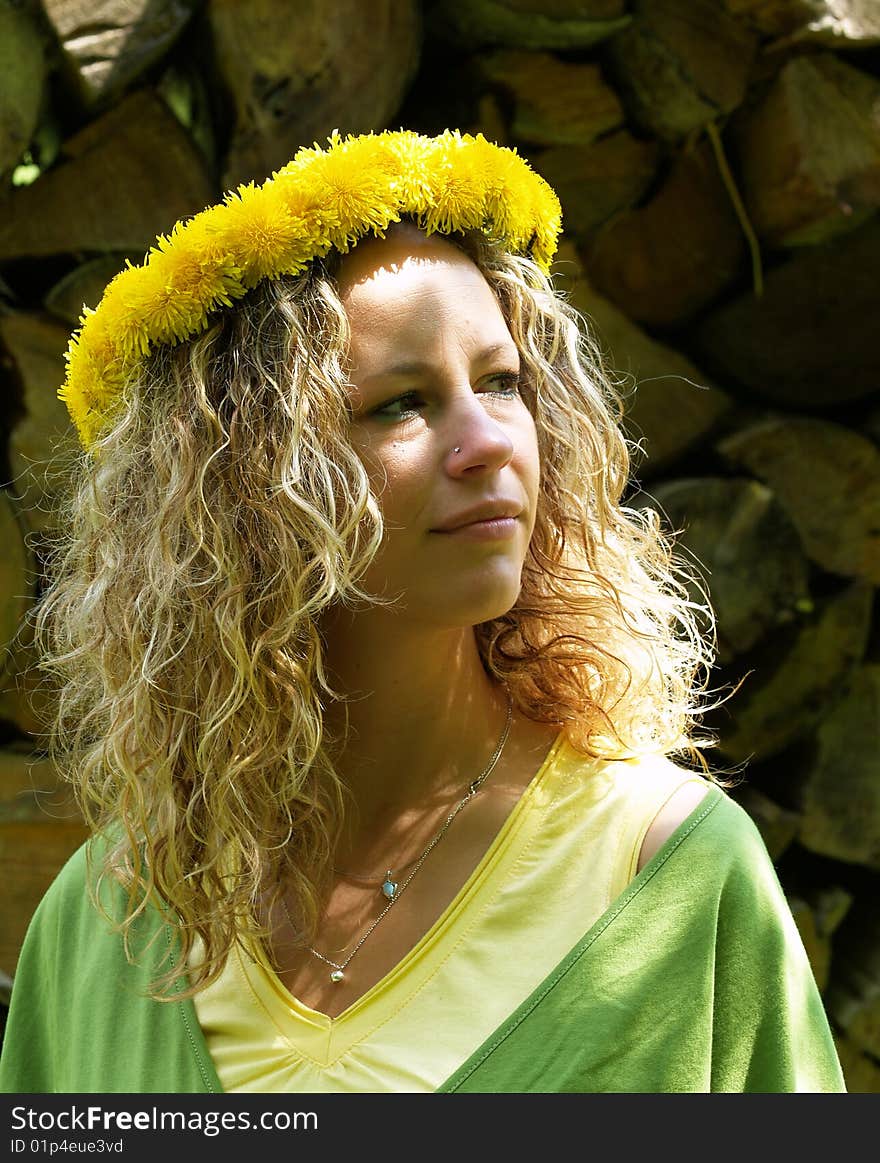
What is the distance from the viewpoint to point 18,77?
178 cm

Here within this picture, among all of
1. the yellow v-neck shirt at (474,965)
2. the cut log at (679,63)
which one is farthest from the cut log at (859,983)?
the cut log at (679,63)

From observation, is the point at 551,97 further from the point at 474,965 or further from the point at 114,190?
the point at 474,965

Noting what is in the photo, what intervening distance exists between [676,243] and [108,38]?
910 millimetres

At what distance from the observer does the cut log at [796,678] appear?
7.18 feet

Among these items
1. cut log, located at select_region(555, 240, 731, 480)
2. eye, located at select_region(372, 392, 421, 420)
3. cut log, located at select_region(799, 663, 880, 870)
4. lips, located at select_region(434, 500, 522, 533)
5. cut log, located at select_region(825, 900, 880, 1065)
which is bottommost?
cut log, located at select_region(825, 900, 880, 1065)

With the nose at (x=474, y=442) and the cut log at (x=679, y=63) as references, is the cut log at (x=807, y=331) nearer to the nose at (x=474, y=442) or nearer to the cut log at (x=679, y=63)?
the cut log at (x=679, y=63)

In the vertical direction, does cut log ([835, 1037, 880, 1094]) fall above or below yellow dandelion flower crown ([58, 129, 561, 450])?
below

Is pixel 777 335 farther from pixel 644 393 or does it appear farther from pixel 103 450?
pixel 103 450

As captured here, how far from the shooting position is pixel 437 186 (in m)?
1.31

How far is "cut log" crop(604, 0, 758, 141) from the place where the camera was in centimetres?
202

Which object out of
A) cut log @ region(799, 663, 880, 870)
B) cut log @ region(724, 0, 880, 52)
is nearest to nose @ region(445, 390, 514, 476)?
cut log @ region(724, 0, 880, 52)

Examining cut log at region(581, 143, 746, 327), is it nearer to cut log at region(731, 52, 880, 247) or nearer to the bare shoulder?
cut log at region(731, 52, 880, 247)

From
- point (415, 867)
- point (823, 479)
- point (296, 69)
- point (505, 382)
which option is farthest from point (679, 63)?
point (415, 867)

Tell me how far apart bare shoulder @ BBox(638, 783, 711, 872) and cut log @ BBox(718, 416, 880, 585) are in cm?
99
